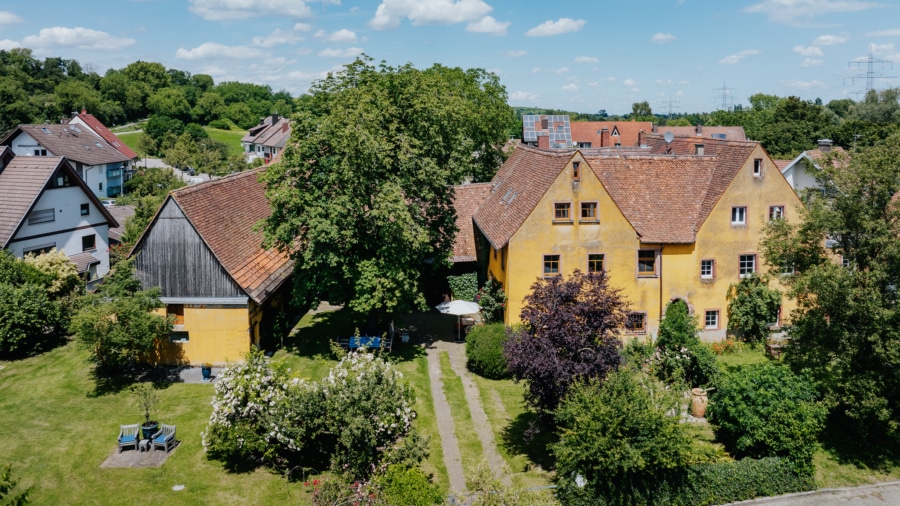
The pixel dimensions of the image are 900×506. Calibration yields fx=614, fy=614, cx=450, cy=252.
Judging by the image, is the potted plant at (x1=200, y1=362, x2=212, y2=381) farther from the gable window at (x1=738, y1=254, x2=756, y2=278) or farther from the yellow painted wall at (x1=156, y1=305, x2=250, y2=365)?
the gable window at (x1=738, y1=254, x2=756, y2=278)

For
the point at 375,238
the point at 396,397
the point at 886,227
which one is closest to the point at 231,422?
the point at 396,397

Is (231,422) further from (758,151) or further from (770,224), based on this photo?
(758,151)

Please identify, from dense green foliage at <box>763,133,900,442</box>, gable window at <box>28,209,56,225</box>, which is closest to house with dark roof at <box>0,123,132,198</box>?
gable window at <box>28,209,56,225</box>

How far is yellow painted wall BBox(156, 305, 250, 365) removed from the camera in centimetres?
3086

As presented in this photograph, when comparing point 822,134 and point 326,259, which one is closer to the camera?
point 326,259

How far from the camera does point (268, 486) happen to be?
2188 centimetres

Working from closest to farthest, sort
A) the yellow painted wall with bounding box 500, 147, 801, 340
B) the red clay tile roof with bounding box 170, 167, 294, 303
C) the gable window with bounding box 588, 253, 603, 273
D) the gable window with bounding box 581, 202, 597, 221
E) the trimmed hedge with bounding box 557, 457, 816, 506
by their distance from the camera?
the trimmed hedge with bounding box 557, 457, 816, 506
the red clay tile roof with bounding box 170, 167, 294, 303
the yellow painted wall with bounding box 500, 147, 801, 340
the gable window with bounding box 581, 202, 597, 221
the gable window with bounding box 588, 253, 603, 273

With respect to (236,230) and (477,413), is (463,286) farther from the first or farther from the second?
(236,230)

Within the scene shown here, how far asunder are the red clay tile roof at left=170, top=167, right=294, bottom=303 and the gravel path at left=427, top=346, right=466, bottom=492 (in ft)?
31.6

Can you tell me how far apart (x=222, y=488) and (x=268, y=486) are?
158 centimetres

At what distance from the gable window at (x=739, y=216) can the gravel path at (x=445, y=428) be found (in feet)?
61.5

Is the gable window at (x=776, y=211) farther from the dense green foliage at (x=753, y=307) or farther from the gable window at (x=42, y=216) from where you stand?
the gable window at (x=42, y=216)

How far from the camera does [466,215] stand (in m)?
45.0

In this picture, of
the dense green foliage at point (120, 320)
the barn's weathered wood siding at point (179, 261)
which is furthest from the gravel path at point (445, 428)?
the dense green foliage at point (120, 320)
